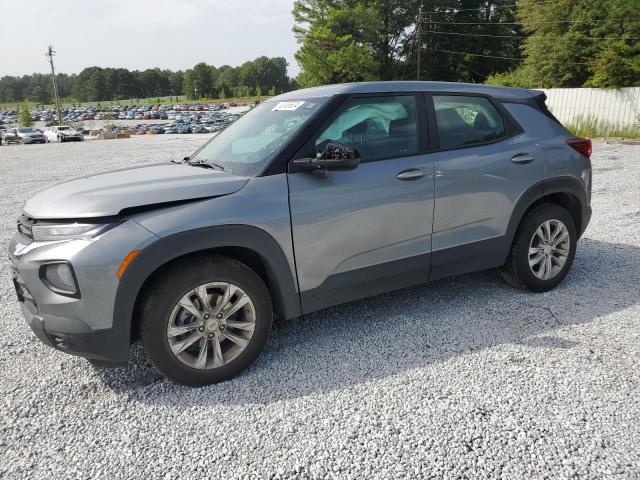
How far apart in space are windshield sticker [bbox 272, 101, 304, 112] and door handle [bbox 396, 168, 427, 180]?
88 cm

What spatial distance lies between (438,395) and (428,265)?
1.07 meters

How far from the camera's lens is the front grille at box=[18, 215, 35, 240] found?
2.79m

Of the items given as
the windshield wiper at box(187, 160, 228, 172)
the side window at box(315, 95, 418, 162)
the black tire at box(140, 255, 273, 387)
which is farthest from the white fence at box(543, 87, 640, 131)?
the black tire at box(140, 255, 273, 387)

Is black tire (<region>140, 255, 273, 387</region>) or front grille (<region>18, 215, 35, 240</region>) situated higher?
front grille (<region>18, 215, 35, 240</region>)

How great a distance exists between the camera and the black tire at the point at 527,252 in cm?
399

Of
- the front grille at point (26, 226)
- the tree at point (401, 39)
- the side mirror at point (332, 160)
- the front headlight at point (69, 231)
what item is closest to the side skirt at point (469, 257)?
the side mirror at point (332, 160)

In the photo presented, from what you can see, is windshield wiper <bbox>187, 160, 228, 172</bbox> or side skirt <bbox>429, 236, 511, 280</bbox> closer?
windshield wiper <bbox>187, 160, 228, 172</bbox>

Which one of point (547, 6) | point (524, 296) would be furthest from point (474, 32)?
point (524, 296)

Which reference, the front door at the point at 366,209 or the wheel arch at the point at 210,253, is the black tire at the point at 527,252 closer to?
the front door at the point at 366,209

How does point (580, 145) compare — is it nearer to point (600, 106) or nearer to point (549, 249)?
point (549, 249)

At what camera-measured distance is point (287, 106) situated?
3.60m

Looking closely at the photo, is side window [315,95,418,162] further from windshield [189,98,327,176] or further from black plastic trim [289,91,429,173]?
windshield [189,98,327,176]

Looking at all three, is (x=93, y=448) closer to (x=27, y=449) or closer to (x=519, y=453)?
(x=27, y=449)

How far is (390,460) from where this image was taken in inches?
89.8
